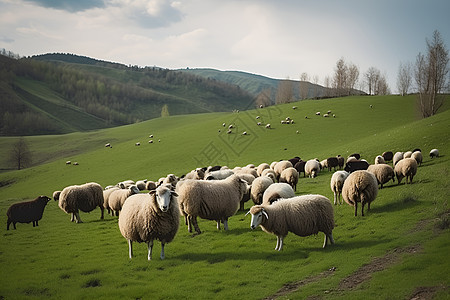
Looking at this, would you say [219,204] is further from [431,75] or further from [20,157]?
[20,157]

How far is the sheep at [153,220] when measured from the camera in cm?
1095

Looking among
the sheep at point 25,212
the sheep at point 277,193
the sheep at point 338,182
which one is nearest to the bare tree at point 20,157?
the sheep at point 25,212

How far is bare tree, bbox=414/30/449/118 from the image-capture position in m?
41.3

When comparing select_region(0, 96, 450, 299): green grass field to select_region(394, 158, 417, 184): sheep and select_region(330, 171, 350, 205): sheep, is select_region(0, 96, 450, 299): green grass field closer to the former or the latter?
select_region(394, 158, 417, 184): sheep

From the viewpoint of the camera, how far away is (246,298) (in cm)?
802

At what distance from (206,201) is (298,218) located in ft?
13.8

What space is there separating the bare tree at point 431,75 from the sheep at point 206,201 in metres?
38.6

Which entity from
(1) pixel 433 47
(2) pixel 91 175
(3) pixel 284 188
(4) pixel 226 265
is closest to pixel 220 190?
(3) pixel 284 188

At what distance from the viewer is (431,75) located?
42062mm

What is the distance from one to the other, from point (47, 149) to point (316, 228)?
75.4 m

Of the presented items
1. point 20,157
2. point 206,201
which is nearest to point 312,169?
point 206,201

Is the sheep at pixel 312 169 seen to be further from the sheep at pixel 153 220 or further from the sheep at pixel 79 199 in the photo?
the sheep at pixel 153 220

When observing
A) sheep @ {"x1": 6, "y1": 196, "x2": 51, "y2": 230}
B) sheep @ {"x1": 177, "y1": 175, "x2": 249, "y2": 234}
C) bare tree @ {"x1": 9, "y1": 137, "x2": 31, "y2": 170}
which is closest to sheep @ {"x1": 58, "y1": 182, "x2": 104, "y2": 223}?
sheep @ {"x1": 6, "y1": 196, "x2": 51, "y2": 230}

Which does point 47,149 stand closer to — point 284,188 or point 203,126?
point 203,126
